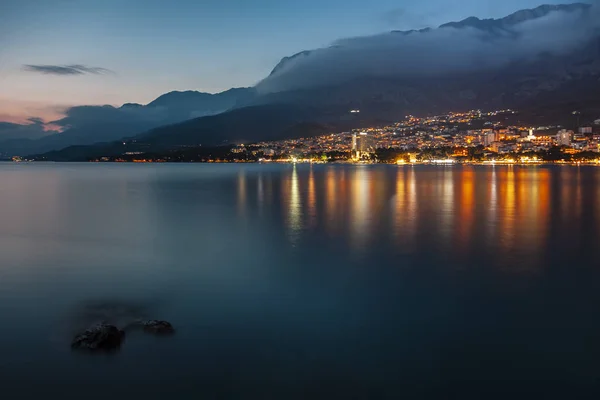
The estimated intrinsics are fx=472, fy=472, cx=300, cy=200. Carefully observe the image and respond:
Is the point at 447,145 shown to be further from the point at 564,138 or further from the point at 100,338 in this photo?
the point at 100,338

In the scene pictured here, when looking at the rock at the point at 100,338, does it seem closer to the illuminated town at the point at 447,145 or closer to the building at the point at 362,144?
the illuminated town at the point at 447,145

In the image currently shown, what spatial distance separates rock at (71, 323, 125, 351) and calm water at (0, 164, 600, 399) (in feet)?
0.62

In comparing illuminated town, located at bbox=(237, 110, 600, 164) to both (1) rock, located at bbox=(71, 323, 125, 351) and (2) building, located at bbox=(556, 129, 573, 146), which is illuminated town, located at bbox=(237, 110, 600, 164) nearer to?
(2) building, located at bbox=(556, 129, 573, 146)

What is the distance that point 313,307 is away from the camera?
9094 millimetres

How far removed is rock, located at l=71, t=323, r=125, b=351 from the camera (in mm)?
7027

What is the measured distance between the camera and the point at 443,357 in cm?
687

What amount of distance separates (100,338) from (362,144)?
144 metres

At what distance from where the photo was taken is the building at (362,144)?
145 metres

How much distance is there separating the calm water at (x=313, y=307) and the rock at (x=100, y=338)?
19 centimetres

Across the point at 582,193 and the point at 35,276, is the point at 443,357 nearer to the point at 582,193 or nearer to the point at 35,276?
the point at 35,276

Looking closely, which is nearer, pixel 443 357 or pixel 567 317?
pixel 443 357

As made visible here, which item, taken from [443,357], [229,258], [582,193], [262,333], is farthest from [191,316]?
[582,193]

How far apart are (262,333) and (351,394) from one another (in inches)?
91.5

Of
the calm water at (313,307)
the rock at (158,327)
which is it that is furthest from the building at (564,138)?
the rock at (158,327)
